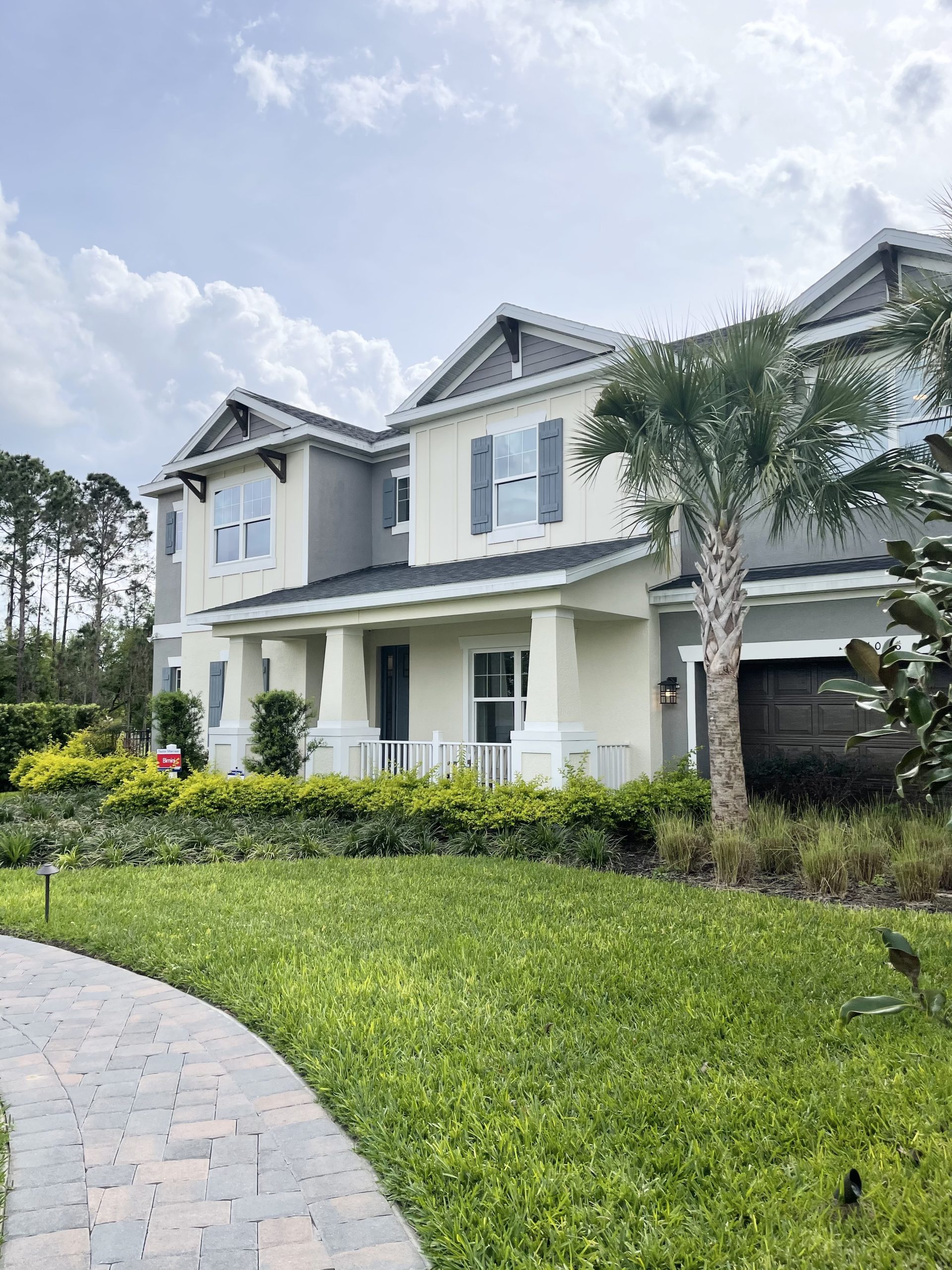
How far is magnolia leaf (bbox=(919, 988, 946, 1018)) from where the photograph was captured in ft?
6.23

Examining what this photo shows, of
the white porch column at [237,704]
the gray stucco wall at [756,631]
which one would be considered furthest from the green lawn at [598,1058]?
the white porch column at [237,704]

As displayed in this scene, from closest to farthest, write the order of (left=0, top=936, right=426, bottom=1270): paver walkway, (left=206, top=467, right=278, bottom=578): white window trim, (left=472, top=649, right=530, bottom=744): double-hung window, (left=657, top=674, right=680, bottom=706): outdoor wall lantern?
(left=0, top=936, right=426, bottom=1270): paver walkway → (left=657, top=674, right=680, bottom=706): outdoor wall lantern → (left=472, top=649, right=530, bottom=744): double-hung window → (left=206, top=467, right=278, bottom=578): white window trim

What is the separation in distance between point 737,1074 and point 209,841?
7909 millimetres

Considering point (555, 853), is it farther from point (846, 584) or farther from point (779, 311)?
point (779, 311)

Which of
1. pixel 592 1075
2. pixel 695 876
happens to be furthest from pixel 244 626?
pixel 592 1075

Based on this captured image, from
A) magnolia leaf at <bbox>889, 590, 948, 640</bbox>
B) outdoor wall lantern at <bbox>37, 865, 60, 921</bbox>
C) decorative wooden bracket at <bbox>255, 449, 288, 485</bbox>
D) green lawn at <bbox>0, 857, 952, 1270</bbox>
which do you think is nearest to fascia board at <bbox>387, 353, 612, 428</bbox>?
decorative wooden bracket at <bbox>255, 449, 288, 485</bbox>

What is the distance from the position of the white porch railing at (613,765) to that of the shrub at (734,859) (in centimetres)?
326

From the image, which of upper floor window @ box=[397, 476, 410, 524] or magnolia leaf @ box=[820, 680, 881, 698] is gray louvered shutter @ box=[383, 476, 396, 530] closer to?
upper floor window @ box=[397, 476, 410, 524]

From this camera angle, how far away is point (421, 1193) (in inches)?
114

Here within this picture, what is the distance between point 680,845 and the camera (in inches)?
367

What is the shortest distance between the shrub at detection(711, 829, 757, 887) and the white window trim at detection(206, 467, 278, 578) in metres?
11.3

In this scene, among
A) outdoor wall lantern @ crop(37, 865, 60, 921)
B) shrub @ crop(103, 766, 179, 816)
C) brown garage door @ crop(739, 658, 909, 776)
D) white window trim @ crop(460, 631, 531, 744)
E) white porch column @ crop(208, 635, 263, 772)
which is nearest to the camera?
outdoor wall lantern @ crop(37, 865, 60, 921)

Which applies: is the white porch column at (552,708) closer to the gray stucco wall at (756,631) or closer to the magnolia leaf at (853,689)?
the gray stucco wall at (756,631)

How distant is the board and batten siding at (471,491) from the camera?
1305cm
